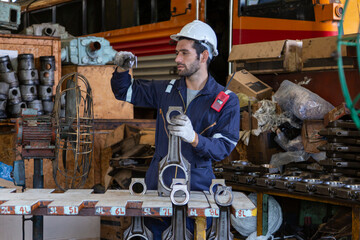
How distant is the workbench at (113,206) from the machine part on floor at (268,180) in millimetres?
1386

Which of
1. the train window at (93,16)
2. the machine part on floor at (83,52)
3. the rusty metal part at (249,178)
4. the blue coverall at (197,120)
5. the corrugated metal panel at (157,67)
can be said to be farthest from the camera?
the train window at (93,16)

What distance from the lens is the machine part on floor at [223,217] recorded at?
2.00 m

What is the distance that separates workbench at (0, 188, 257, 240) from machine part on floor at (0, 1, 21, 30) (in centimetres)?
316

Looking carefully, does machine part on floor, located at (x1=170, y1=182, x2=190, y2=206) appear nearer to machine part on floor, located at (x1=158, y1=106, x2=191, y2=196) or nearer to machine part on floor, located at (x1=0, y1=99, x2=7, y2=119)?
machine part on floor, located at (x1=158, y1=106, x2=191, y2=196)

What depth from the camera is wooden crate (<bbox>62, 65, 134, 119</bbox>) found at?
16.0ft

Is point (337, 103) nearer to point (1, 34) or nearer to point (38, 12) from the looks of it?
point (1, 34)

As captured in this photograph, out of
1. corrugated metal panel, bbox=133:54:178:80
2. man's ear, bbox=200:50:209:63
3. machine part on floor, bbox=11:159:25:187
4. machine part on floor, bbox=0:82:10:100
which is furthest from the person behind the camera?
corrugated metal panel, bbox=133:54:178:80

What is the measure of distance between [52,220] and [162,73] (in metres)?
2.45

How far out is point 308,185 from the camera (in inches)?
129

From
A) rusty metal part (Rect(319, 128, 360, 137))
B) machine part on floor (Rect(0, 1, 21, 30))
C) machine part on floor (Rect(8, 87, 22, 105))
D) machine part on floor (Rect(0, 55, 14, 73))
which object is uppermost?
machine part on floor (Rect(0, 1, 21, 30))

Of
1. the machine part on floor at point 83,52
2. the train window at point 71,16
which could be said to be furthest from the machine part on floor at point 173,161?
the train window at point 71,16

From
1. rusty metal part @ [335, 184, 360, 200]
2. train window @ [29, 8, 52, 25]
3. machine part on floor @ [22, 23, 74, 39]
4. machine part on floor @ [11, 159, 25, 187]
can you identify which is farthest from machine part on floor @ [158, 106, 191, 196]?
train window @ [29, 8, 52, 25]

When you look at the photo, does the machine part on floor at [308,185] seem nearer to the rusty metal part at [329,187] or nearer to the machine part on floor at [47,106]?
the rusty metal part at [329,187]

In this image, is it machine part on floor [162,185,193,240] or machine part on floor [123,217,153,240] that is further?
machine part on floor [123,217,153,240]
